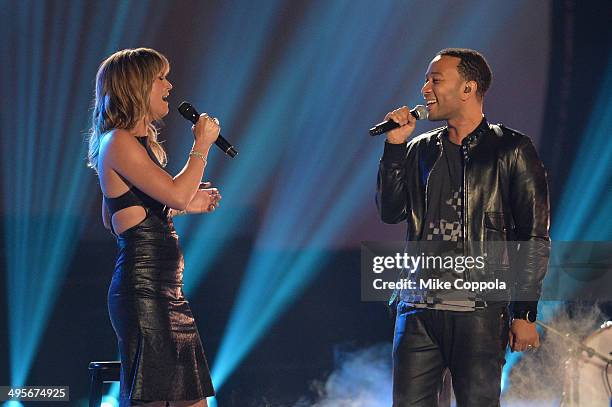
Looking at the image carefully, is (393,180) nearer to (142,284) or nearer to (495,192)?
(495,192)

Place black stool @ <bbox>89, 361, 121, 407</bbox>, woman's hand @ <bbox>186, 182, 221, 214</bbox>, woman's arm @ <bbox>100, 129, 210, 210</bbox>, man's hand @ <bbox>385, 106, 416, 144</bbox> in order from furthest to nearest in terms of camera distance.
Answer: black stool @ <bbox>89, 361, 121, 407</bbox>
woman's hand @ <bbox>186, 182, 221, 214</bbox>
man's hand @ <bbox>385, 106, 416, 144</bbox>
woman's arm @ <bbox>100, 129, 210, 210</bbox>

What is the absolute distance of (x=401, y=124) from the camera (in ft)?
7.28

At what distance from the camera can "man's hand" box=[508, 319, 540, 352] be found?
82.4 inches

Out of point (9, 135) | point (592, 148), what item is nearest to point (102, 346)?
point (9, 135)

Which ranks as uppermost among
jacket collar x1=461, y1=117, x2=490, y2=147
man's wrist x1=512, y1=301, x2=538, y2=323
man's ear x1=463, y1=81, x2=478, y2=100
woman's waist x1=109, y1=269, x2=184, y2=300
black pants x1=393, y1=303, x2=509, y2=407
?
man's ear x1=463, y1=81, x2=478, y2=100

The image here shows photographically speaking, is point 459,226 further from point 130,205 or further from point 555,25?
point 555,25

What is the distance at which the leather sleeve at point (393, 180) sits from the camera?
226cm

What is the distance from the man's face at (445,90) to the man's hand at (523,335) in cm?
60

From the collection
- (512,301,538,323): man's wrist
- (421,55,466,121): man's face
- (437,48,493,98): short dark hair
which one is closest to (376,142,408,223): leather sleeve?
(421,55,466,121): man's face

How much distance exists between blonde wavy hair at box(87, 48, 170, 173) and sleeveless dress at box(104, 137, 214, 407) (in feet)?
0.27

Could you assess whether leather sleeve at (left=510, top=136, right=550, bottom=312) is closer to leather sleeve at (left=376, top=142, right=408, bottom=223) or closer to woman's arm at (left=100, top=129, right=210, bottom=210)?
leather sleeve at (left=376, top=142, right=408, bottom=223)

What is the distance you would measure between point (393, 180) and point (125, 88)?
77 cm

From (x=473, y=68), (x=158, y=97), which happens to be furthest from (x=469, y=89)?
(x=158, y=97)

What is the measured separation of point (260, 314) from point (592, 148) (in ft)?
6.23
